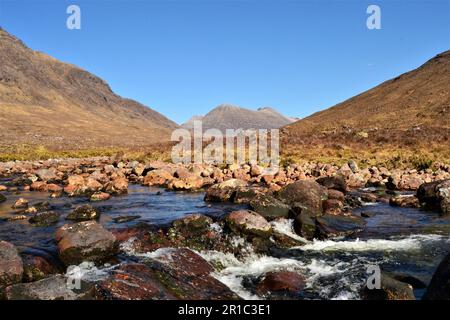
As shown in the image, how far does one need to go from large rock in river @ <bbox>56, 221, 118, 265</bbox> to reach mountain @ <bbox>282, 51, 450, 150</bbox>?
121 ft

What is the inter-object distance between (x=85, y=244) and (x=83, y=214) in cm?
521

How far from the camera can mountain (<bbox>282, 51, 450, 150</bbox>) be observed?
150ft

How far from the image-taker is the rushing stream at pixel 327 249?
958 centimetres

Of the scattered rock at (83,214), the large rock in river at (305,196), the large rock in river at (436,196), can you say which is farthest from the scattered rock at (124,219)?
the large rock in river at (436,196)

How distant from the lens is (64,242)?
35.2 feet

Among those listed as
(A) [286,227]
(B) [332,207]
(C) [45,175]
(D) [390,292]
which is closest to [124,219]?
(A) [286,227]

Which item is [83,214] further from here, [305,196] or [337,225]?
[337,225]

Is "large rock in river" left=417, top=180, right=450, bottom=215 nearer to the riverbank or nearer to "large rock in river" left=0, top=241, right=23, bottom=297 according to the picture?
the riverbank

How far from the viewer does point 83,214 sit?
607 inches

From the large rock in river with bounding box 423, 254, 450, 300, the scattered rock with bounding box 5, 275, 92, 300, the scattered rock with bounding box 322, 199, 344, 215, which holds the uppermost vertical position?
the scattered rock with bounding box 322, 199, 344, 215

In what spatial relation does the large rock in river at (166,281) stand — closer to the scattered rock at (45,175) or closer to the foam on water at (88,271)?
the foam on water at (88,271)

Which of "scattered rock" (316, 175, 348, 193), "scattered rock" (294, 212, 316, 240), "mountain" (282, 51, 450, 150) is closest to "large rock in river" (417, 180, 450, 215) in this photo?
"scattered rock" (316, 175, 348, 193)

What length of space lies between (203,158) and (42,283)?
3425 centimetres
